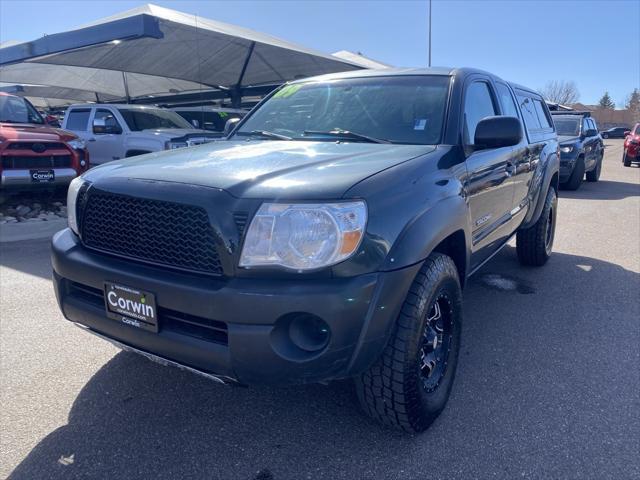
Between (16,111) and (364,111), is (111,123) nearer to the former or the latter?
(16,111)

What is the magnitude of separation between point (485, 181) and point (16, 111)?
8129mm

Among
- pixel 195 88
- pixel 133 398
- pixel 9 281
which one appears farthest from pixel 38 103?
pixel 133 398

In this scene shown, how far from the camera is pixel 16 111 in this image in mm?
8328

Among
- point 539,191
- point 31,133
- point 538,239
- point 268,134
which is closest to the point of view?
point 268,134

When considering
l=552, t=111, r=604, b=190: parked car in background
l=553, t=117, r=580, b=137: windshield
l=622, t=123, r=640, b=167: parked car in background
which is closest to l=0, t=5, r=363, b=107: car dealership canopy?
l=553, t=117, r=580, b=137: windshield

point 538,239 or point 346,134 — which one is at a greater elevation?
point 346,134

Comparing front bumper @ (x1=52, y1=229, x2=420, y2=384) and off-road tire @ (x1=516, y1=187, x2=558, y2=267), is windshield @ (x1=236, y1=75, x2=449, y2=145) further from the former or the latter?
off-road tire @ (x1=516, y1=187, x2=558, y2=267)

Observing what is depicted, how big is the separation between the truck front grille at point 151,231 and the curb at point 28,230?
4.96 metres

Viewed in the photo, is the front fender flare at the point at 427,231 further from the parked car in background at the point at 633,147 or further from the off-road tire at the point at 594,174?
the parked car in background at the point at 633,147

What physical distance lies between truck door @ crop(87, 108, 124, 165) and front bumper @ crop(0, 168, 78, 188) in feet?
5.74

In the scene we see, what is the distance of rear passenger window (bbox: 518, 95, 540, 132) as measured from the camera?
15.2 ft

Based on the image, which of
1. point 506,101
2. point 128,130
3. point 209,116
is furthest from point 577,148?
point 128,130

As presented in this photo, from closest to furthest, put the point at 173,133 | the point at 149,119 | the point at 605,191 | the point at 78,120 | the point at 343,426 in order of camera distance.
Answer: the point at 343,426, the point at 173,133, the point at 149,119, the point at 78,120, the point at 605,191

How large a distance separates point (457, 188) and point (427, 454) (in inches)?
51.5
